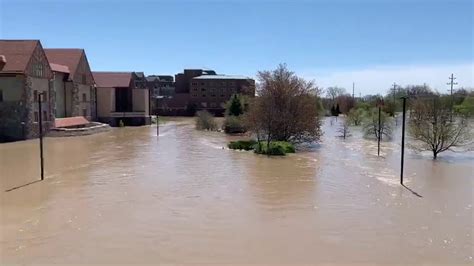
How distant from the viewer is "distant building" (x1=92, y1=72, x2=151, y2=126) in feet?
196

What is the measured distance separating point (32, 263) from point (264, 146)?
71.7ft

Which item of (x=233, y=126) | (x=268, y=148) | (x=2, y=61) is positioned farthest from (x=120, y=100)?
(x=268, y=148)

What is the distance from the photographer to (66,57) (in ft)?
172

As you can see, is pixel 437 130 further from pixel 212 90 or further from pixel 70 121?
pixel 212 90

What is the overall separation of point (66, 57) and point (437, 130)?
40.5m

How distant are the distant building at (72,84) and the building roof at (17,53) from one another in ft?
19.9

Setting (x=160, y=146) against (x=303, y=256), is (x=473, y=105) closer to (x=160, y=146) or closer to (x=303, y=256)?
(x=160, y=146)

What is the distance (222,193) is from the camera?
54.2 feet

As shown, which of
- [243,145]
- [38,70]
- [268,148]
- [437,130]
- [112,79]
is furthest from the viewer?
[112,79]

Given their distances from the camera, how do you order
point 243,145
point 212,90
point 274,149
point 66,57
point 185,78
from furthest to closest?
point 185,78, point 212,90, point 66,57, point 243,145, point 274,149

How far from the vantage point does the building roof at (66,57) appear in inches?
2023

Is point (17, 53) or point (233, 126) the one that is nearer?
point (17, 53)

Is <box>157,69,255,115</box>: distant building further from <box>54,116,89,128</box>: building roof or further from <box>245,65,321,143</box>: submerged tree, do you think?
<box>245,65,321,143</box>: submerged tree

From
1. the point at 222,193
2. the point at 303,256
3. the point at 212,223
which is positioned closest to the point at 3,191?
the point at 222,193
